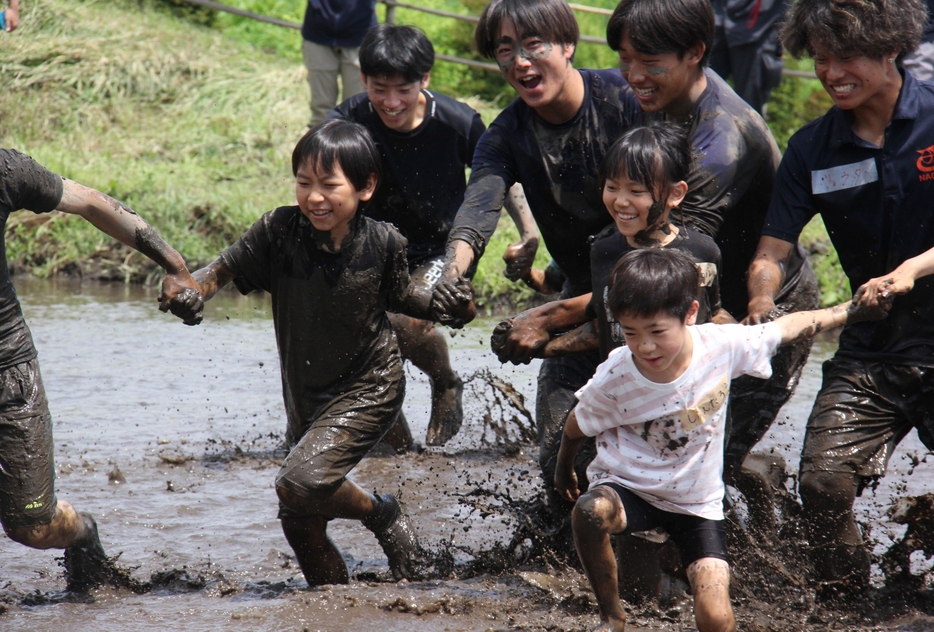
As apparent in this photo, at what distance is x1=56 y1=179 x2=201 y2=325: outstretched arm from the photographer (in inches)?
149

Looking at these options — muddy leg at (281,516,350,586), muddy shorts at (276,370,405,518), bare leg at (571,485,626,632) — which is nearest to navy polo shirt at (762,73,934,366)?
bare leg at (571,485,626,632)

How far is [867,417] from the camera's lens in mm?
3727

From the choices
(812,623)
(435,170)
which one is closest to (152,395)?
(435,170)

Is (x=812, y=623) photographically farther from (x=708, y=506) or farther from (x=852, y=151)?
(x=852, y=151)

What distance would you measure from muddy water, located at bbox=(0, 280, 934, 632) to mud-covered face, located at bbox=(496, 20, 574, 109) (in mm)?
1613

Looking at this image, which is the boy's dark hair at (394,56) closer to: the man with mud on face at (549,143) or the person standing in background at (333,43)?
the man with mud on face at (549,143)

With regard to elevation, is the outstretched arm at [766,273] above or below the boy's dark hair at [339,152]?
below

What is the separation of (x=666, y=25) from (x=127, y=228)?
6.37 feet

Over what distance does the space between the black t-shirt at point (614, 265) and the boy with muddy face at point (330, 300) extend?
2.07 feet

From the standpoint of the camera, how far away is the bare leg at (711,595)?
10.3 ft

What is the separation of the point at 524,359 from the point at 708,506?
0.92 metres

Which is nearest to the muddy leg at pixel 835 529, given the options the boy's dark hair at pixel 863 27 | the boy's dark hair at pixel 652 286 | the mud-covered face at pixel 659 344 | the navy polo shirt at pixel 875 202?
the navy polo shirt at pixel 875 202

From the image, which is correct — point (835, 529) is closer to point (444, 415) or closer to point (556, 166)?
point (556, 166)

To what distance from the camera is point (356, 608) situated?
12.7ft
